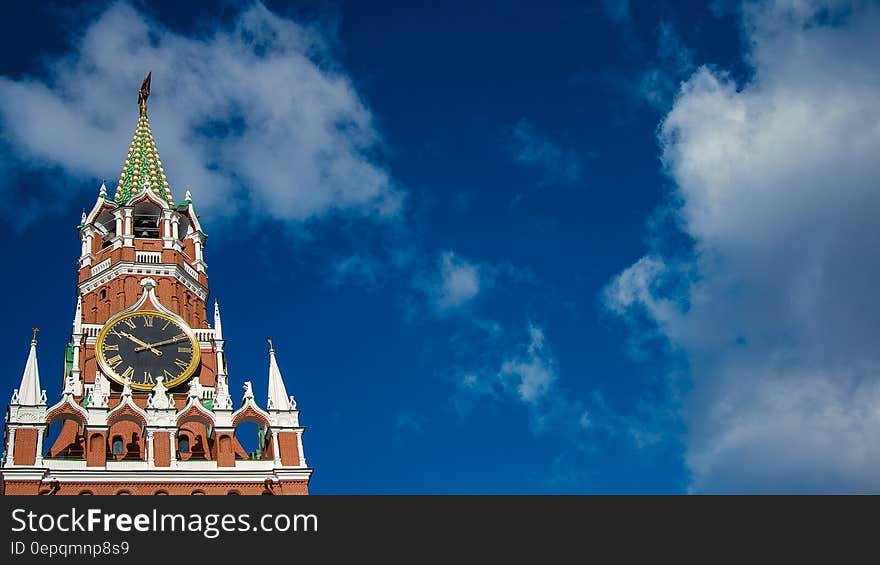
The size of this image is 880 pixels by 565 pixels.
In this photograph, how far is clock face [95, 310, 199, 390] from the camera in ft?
243

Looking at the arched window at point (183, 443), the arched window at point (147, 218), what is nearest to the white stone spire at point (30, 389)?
the arched window at point (183, 443)

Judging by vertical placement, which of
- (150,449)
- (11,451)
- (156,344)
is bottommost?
(150,449)

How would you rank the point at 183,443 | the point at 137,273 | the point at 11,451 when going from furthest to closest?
the point at 137,273, the point at 183,443, the point at 11,451

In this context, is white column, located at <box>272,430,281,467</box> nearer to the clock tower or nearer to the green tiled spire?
the clock tower

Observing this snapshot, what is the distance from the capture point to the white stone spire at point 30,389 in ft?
224

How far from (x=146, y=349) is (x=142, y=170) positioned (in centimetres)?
2180

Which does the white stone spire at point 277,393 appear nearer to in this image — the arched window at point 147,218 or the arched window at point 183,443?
the arched window at point 183,443

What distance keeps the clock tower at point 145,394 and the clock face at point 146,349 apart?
3.1 inches

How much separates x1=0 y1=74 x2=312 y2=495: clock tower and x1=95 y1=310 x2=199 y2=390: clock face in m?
0.08

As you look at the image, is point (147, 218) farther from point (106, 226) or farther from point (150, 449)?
point (150, 449)

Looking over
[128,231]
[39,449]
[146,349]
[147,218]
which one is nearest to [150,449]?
[39,449]

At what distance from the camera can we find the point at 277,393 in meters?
72.8
